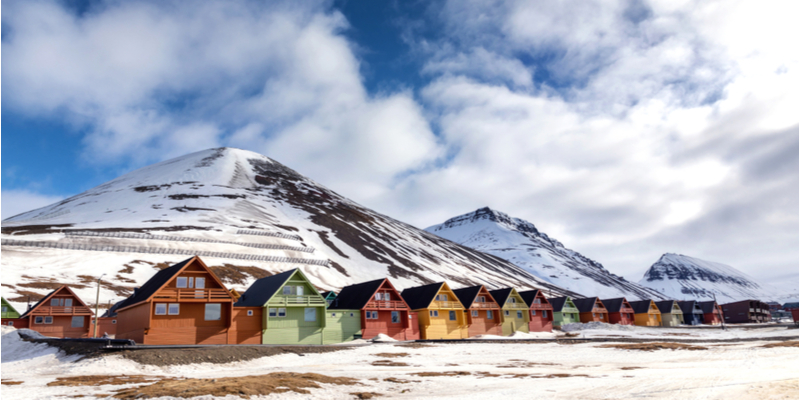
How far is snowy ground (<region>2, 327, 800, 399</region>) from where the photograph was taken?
67.0ft

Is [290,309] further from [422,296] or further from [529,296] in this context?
[529,296]

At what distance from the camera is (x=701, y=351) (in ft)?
133

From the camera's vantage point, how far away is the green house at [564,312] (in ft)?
310

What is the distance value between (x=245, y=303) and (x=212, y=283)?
28.2ft

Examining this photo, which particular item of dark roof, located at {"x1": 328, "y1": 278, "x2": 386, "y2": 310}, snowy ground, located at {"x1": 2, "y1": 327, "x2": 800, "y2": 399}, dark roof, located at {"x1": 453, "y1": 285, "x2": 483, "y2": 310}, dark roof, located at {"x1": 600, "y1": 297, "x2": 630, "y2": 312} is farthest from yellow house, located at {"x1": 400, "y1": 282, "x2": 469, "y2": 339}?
dark roof, located at {"x1": 600, "y1": 297, "x2": 630, "y2": 312}

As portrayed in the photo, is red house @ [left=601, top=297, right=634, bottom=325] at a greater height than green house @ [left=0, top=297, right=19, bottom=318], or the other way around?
green house @ [left=0, top=297, right=19, bottom=318]

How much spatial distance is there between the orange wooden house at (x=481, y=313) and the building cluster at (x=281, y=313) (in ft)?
0.49

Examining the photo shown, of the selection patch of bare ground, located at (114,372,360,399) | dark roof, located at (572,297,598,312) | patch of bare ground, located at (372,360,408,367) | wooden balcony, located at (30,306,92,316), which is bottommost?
dark roof, located at (572,297,598,312)

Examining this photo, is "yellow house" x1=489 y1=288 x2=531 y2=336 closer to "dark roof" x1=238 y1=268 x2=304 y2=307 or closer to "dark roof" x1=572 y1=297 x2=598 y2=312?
"dark roof" x1=572 y1=297 x2=598 y2=312

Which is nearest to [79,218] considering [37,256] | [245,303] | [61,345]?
[37,256]

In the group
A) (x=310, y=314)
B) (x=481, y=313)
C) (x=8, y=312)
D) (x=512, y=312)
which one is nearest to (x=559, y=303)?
(x=512, y=312)

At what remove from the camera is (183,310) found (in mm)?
44312

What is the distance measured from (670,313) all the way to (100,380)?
4901 inches

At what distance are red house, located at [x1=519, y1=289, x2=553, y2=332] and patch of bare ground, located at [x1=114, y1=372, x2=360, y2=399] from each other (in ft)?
201
